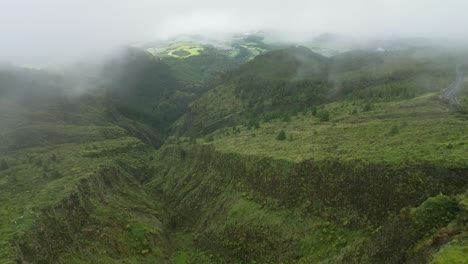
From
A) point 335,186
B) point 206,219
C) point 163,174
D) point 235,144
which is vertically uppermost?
point 335,186

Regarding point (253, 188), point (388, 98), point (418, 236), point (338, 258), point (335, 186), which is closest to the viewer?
point (418, 236)

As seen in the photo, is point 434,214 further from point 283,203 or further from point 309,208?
point 283,203

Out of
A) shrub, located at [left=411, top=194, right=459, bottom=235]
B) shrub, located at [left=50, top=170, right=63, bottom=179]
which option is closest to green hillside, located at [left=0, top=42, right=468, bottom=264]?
shrub, located at [left=411, top=194, right=459, bottom=235]

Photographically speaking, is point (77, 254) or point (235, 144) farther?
point (235, 144)

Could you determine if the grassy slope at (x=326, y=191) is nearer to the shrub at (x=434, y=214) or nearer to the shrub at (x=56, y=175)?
the shrub at (x=434, y=214)

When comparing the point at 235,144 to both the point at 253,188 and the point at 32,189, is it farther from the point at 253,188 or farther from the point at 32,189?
the point at 32,189

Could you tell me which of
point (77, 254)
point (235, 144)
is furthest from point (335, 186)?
point (235, 144)

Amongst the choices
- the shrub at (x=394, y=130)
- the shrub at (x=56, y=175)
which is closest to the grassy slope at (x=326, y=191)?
the shrub at (x=394, y=130)

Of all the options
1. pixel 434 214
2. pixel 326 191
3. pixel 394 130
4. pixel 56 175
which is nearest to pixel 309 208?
pixel 326 191
